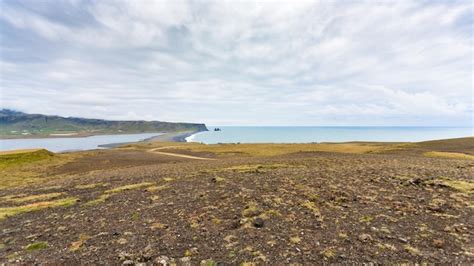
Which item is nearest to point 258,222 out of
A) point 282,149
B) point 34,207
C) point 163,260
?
point 163,260

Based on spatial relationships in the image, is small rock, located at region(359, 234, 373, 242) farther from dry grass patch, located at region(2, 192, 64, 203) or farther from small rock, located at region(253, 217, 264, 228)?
dry grass patch, located at region(2, 192, 64, 203)

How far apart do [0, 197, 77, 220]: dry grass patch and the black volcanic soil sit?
0.90m

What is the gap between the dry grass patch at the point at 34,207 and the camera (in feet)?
55.7

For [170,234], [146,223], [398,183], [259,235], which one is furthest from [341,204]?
[146,223]

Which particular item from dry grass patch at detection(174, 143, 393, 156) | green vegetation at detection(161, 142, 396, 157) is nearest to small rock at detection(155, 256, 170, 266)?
green vegetation at detection(161, 142, 396, 157)

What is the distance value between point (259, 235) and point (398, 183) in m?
14.2

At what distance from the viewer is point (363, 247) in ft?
29.7

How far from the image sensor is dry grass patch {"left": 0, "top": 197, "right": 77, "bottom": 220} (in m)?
17.0

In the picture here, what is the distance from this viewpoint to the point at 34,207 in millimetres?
17953

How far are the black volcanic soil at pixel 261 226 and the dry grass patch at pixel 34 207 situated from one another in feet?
2.96

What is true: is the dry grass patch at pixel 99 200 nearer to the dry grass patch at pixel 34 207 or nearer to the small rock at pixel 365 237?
the dry grass patch at pixel 34 207

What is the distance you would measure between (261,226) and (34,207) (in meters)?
17.0

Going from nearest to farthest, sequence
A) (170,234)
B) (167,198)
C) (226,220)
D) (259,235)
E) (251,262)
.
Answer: (251,262), (259,235), (170,234), (226,220), (167,198)

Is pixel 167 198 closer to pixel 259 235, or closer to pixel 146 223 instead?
pixel 146 223
